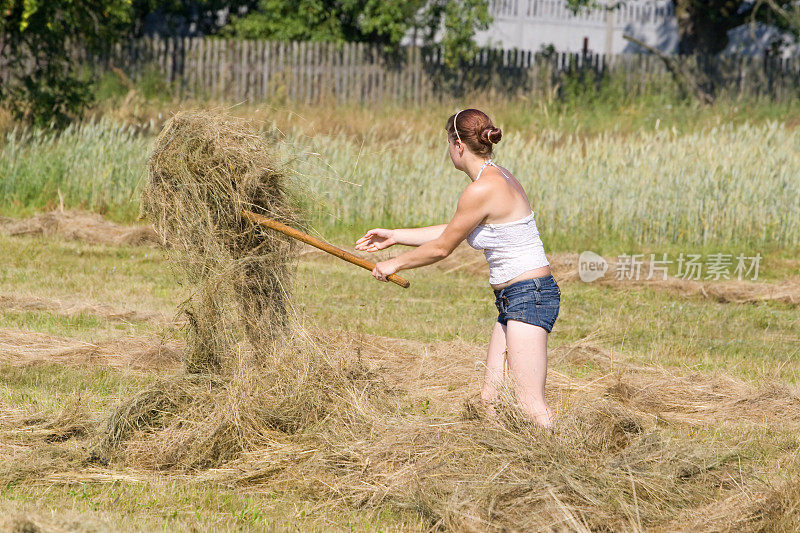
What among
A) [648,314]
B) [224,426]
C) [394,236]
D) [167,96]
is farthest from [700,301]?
[167,96]

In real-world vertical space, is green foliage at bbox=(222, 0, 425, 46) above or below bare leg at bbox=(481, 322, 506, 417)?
above

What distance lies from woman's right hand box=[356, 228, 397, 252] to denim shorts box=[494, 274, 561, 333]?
74cm

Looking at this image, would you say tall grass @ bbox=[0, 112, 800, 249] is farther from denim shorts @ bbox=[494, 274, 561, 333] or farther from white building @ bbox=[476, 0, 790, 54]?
white building @ bbox=[476, 0, 790, 54]

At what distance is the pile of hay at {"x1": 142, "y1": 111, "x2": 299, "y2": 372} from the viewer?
503cm

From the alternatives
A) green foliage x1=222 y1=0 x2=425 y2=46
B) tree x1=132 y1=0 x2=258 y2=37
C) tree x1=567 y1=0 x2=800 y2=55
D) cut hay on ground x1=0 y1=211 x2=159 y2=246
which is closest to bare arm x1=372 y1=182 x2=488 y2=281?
cut hay on ground x1=0 y1=211 x2=159 y2=246

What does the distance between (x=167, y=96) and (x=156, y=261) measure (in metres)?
10.4

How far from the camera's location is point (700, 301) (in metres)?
9.83

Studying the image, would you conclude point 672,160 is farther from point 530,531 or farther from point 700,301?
point 530,531

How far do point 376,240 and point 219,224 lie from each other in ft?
2.80

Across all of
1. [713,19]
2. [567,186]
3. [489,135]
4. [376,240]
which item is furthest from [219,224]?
[713,19]

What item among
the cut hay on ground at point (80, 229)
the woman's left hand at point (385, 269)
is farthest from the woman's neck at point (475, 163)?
the cut hay on ground at point (80, 229)

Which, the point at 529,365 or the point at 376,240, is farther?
the point at 376,240

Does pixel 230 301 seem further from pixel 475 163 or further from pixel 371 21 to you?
pixel 371 21

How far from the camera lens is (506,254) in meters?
4.65
